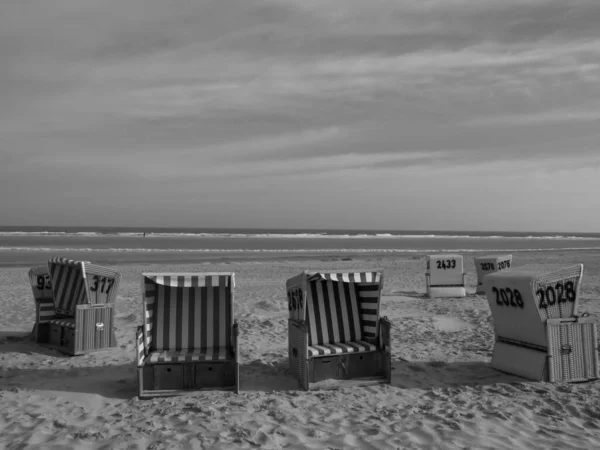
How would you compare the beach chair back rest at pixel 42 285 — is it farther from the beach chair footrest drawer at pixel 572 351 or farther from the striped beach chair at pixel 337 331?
the beach chair footrest drawer at pixel 572 351

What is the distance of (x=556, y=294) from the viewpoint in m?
6.80

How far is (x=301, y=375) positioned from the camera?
6953mm

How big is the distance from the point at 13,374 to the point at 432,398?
5705 mm

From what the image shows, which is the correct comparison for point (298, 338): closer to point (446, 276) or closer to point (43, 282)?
point (43, 282)

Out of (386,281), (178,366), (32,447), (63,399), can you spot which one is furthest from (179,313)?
(386,281)

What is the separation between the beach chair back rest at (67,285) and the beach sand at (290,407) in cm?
83

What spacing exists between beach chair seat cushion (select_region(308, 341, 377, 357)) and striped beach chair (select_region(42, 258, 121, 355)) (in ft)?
12.5

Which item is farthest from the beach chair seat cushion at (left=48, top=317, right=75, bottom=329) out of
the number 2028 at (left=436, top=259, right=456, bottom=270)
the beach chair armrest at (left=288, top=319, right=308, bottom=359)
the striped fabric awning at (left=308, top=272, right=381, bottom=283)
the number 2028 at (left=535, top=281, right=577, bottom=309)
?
the number 2028 at (left=436, top=259, right=456, bottom=270)

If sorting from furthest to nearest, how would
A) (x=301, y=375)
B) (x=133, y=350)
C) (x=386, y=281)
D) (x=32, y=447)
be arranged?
(x=386, y=281)
(x=133, y=350)
(x=301, y=375)
(x=32, y=447)

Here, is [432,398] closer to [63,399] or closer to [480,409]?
[480,409]

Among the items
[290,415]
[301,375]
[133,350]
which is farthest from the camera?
[133,350]

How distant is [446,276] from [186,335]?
10.0 meters

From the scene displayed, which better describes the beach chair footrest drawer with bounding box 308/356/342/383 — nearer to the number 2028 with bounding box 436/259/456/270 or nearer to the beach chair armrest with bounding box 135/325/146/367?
the beach chair armrest with bounding box 135/325/146/367

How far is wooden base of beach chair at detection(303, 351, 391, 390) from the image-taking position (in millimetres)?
6898
